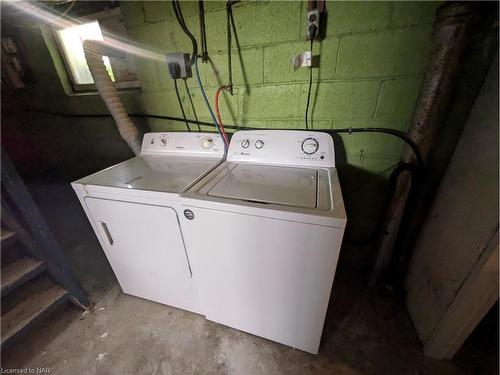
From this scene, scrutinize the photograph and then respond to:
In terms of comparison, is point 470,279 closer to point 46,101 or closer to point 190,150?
point 190,150

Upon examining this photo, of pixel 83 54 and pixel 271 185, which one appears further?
pixel 83 54

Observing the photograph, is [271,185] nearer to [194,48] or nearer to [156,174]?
[156,174]

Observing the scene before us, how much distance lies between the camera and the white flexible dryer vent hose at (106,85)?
122 centimetres

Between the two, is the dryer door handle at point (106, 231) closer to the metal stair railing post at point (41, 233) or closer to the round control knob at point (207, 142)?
the metal stair railing post at point (41, 233)

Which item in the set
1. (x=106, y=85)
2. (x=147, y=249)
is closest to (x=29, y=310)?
(x=147, y=249)

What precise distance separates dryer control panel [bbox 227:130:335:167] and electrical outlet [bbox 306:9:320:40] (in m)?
0.47

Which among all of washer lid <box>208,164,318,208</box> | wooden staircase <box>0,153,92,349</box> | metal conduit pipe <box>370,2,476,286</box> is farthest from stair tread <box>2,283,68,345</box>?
metal conduit pipe <box>370,2,476,286</box>

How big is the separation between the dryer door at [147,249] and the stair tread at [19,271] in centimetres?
32

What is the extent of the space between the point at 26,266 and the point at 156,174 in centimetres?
83

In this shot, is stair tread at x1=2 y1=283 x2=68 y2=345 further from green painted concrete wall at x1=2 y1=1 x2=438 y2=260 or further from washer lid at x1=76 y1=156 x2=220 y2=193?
green painted concrete wall at x1=2 y1=1 x2=438 y2=260

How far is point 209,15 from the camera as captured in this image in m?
1.15

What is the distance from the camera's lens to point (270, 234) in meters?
0.75

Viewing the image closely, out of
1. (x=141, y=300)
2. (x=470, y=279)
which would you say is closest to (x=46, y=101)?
(x=141, y=300)

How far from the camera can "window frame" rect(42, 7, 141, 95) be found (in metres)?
1.48
